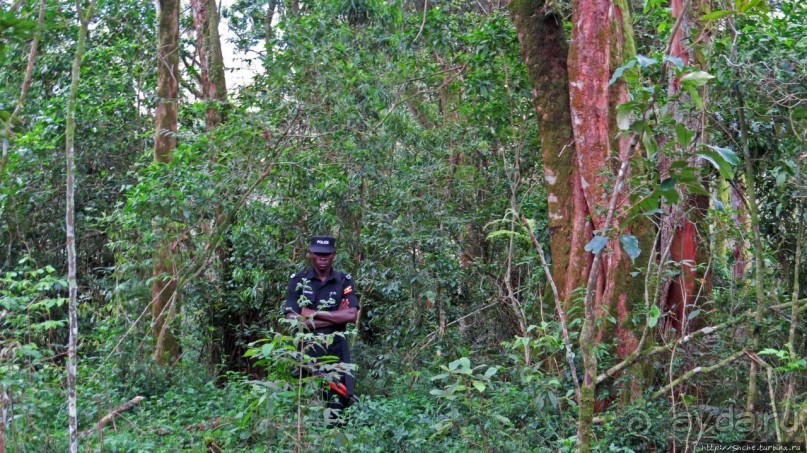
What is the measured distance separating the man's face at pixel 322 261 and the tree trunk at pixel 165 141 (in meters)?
1.52

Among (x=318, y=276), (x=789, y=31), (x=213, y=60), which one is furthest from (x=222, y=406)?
(x=213, y=60)

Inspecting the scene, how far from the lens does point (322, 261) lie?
283 inches

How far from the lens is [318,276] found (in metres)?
7.27

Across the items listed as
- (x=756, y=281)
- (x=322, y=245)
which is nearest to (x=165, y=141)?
(x=322, y=245)

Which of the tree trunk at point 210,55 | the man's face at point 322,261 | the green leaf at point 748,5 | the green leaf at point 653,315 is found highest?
the tree trunk at point 210,55

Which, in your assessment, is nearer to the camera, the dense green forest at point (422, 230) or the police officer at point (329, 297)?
the dense green forest at point (422, 230)

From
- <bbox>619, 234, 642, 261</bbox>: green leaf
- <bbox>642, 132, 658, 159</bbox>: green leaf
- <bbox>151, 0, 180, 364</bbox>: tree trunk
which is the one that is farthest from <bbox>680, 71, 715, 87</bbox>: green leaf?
<bbox>151, 0, 180, 364</bbox>: tree trunk

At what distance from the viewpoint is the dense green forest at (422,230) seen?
208 inches

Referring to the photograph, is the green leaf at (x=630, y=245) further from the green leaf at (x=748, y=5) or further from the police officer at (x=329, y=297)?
the police officer at (x=329, y=297)

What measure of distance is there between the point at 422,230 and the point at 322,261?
1433 mm

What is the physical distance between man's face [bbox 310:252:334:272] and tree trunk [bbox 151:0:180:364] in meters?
1.52

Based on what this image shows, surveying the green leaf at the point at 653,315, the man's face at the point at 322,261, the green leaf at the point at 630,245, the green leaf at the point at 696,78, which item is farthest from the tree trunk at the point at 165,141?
the green leaf at the point at 696,78

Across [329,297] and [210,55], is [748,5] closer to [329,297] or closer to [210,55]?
[329,297]

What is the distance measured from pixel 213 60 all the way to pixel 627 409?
823 centimetres
